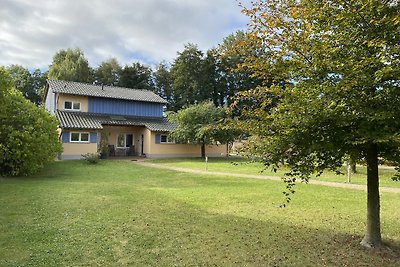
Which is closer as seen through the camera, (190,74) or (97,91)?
(97,91)

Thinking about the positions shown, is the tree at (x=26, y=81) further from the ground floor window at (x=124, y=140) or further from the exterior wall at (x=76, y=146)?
the exterior wall at (x=76, y=146)

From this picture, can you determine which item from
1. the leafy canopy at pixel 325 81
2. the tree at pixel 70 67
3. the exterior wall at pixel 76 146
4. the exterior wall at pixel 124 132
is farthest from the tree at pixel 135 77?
the leafy canopy at pixel 325 81

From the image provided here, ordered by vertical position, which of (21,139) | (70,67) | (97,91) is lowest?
(21,139)

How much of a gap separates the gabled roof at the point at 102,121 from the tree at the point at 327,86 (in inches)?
954

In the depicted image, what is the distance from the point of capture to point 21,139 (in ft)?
51.9

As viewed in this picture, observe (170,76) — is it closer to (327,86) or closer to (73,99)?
(73,99)

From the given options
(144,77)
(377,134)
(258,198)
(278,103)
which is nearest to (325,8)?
(278,103)

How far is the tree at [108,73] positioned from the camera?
58062 millimetres

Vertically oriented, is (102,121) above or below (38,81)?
below

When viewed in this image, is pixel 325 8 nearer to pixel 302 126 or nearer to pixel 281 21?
pixel 281 21

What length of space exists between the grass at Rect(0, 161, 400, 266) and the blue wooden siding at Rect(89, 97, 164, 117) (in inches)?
790

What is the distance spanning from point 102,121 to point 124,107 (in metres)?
3.97

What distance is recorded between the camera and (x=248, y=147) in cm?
594

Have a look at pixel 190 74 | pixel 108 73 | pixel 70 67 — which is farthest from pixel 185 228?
pixel 108 73
